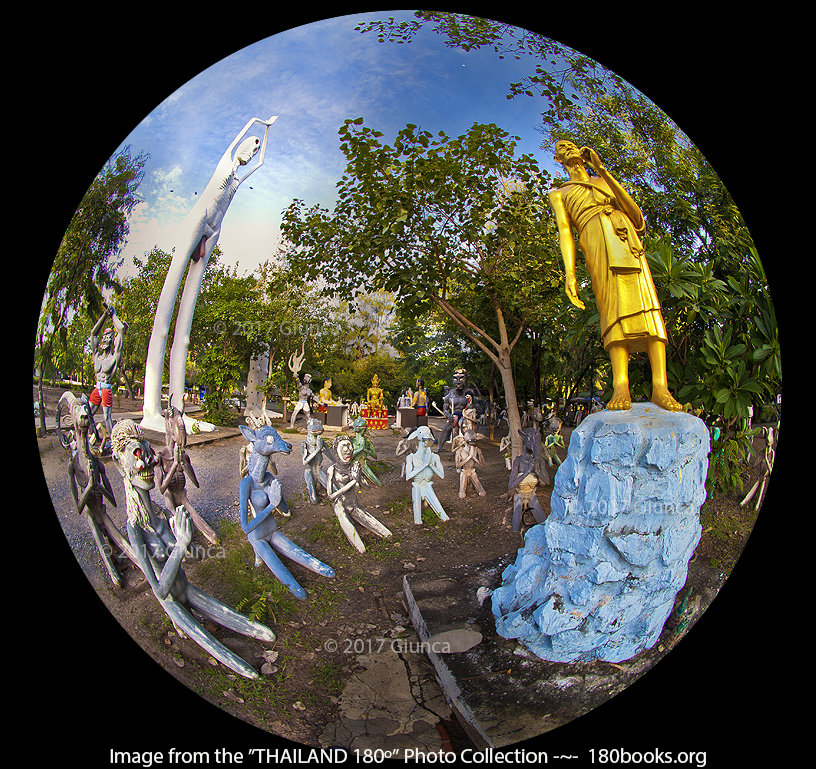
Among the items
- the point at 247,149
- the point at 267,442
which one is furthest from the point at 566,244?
the point at 267,442

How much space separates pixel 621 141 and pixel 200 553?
16.8 feet

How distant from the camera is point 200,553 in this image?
5027 mm

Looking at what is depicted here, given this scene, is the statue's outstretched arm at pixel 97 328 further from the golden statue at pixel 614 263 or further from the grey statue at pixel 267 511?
the golden statue at pixel 614 263

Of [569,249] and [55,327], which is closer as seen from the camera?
[569,249]

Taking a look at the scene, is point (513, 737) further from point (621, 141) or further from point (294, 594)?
point (621, 141)

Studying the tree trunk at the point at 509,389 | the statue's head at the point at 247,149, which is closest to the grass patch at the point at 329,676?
the tree trunk at the point at 509,389

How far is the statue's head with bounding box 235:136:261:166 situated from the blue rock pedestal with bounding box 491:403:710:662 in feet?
11.3

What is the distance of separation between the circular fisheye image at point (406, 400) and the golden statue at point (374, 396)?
0.02 m

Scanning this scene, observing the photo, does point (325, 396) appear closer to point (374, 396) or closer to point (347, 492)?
point (374, 396)

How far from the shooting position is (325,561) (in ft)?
15.7

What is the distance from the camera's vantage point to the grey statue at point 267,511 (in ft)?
15.7

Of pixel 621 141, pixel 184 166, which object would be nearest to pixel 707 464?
pixel 621 141

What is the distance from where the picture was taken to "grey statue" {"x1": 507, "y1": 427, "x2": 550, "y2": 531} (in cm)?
491

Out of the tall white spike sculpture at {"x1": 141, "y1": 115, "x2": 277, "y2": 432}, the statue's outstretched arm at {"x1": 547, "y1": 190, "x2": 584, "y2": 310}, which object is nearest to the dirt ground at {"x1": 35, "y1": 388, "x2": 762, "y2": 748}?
the tall white spike sculpture at {"x1": 141, "y1": 115, "x2": 277, "y2": 432}
